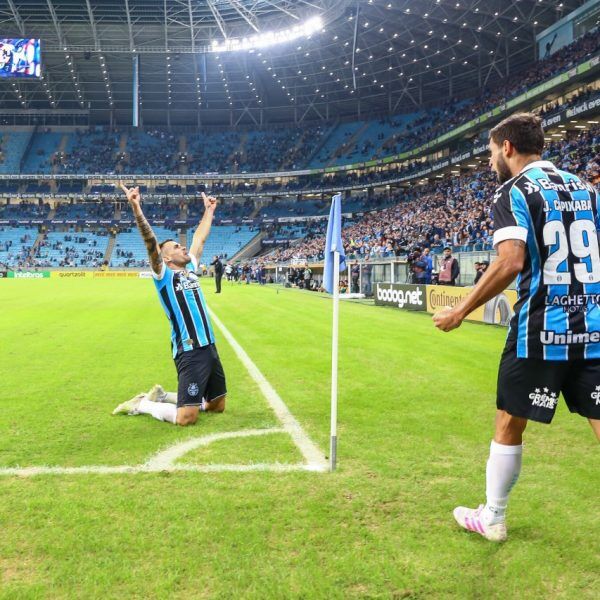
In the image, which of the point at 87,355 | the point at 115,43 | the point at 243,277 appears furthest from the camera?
the point at 115,43

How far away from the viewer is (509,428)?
2975 mm

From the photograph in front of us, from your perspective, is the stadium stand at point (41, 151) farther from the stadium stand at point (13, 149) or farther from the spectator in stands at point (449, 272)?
the spectator in stands at point (449, 272)

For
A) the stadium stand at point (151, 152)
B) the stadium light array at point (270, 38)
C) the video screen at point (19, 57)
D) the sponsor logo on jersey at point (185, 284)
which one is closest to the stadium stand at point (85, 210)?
the stadium stand at point (151, 152)

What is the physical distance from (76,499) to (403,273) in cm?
2641

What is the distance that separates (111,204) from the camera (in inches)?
3187

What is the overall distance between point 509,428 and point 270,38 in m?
61.8

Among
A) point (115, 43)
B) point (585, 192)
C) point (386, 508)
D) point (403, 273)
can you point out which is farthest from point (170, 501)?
point (115, 43)

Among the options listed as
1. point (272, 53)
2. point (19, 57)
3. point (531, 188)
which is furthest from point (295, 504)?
point (272, 53)

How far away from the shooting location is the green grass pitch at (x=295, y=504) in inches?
102

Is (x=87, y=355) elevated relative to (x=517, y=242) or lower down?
lower down

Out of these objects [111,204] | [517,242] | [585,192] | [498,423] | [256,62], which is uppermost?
[256,62]

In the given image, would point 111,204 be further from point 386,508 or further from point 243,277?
point 386,508

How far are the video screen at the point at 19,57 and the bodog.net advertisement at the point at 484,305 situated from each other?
158 feet

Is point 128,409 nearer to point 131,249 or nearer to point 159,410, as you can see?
point 159,410
